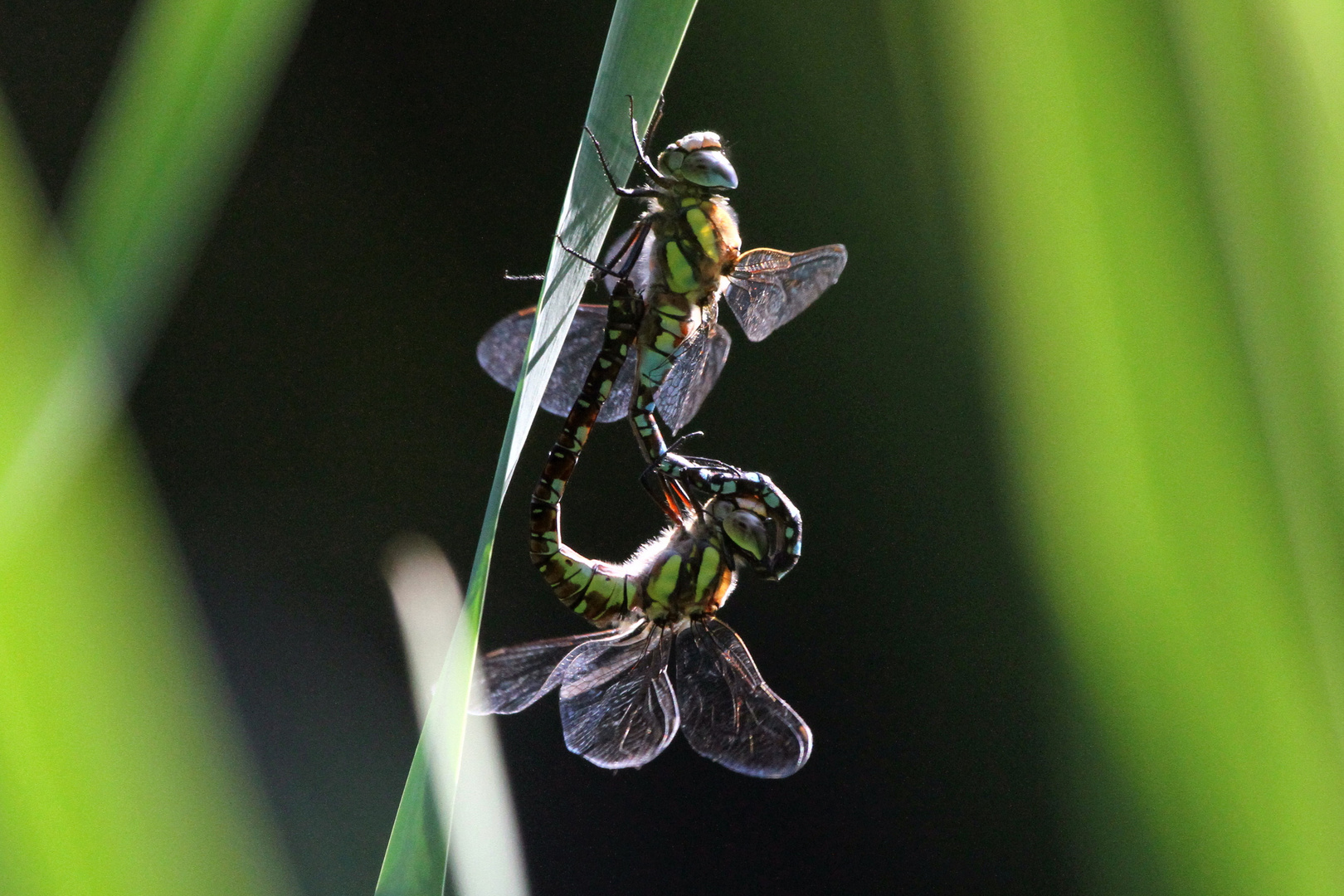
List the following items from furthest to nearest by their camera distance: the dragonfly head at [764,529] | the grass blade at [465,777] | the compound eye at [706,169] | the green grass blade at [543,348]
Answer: the dragonfly head at [764,529], the compound eye at [706,169], the grass blade at [465,777], the green grass blade at [543,348]

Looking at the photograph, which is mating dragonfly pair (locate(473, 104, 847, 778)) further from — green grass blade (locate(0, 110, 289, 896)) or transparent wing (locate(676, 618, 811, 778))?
green grass blade (locate(0, 110, 289, 896))

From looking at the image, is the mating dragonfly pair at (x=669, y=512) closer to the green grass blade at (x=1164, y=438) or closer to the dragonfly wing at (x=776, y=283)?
the dragonfly wing at (x=776, y=283)

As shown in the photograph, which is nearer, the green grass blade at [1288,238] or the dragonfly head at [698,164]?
the green grass blade at [1288,238]

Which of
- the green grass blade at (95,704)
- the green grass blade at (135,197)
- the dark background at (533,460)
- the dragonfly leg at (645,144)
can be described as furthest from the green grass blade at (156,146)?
the dark background at (533,460)

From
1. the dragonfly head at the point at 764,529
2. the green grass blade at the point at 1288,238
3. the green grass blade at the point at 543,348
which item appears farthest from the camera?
the dragonfly head at the point at 764,529

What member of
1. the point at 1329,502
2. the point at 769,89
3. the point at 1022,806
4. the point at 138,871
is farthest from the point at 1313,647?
the point at 1022,806

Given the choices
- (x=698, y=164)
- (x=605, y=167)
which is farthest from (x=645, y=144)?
(x=605, y=167)

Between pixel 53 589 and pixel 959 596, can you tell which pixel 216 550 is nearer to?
pixel 959 596
